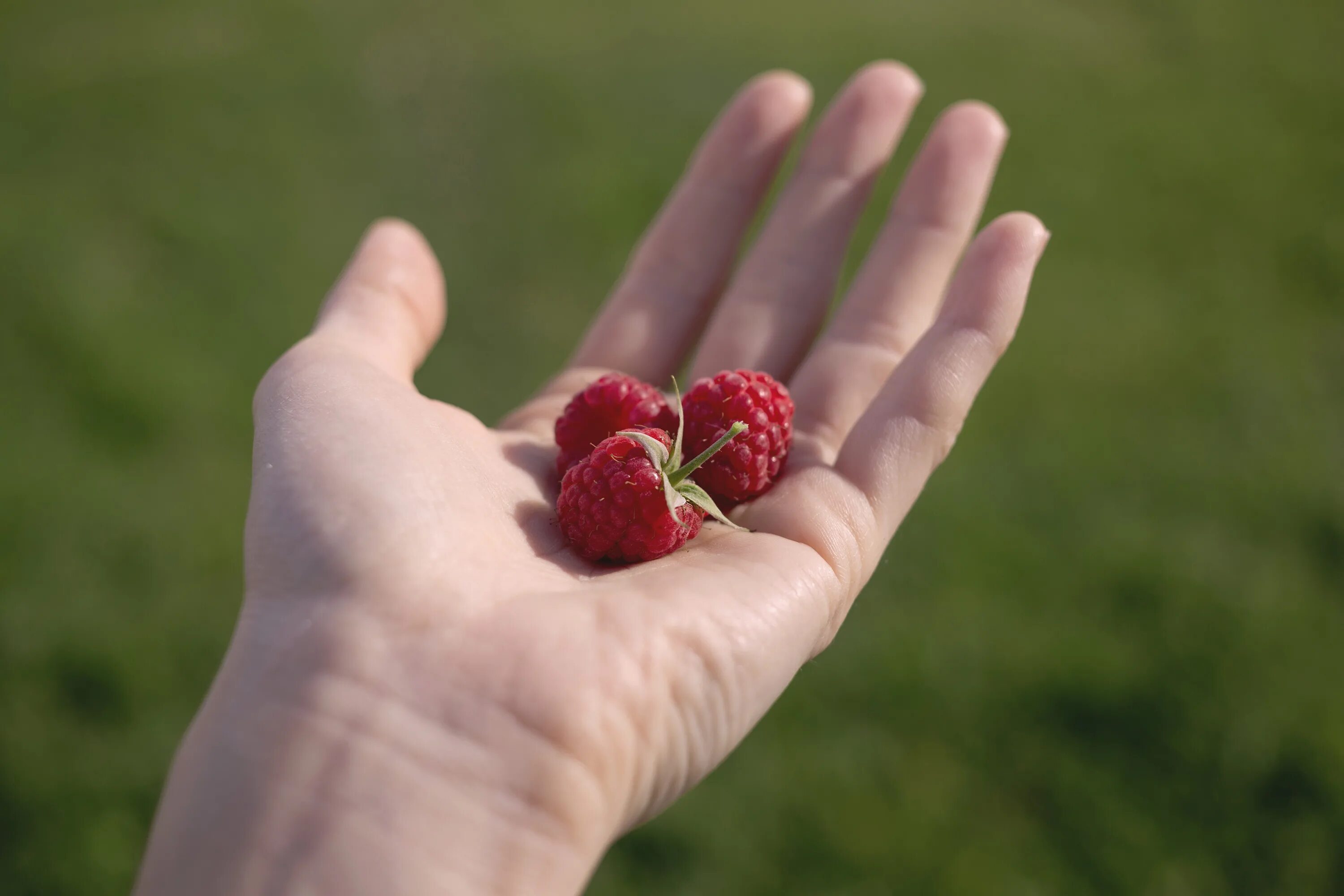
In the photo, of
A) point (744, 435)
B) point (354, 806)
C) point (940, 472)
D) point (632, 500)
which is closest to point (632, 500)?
point (632, 500)

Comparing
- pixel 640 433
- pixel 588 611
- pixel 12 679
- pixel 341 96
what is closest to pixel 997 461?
pixel 640 433

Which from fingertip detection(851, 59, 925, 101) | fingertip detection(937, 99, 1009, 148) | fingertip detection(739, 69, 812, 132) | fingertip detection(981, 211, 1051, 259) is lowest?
fingertip detection(981, 211, 1051, 259)

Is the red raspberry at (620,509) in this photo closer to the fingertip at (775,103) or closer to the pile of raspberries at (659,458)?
the pile of raspberries at (659,458)

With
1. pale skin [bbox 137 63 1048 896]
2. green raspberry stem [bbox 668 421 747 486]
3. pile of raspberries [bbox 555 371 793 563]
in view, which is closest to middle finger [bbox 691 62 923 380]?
pale skin [bbox 137 63 1048 896]

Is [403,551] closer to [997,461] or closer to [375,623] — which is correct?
[375,623]

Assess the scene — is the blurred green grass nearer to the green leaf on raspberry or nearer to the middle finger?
the middle finger

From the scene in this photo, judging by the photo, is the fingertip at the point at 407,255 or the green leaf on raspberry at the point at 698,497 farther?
the fingertip at the point at 407,255

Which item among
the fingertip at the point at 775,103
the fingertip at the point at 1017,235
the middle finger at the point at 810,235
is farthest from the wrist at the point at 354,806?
the fingertip at the point at 775,103
